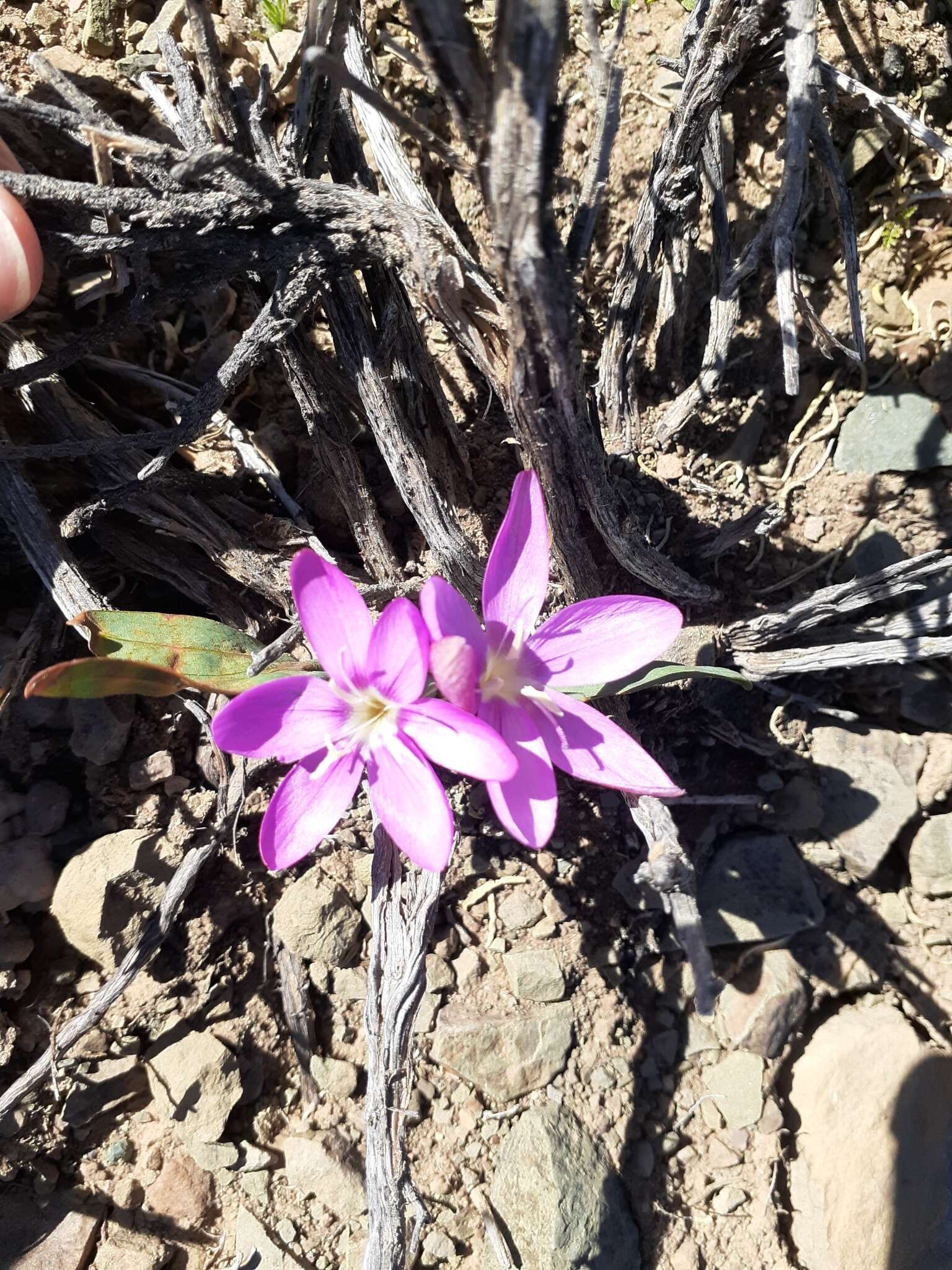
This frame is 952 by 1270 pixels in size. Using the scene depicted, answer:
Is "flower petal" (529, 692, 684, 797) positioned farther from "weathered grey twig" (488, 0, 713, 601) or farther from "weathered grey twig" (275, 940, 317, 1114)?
"weathered grey twig" (275, 940, 317, 1114)

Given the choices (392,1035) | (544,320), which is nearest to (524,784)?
(392,1035)

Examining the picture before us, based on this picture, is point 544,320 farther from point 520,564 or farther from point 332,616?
point 332,616

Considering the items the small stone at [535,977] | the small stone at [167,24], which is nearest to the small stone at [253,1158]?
the small stone at [535,977]

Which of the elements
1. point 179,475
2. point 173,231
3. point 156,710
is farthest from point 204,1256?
point 173,231

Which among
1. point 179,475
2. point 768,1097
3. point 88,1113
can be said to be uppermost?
point 179,475

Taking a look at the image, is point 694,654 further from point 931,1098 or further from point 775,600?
point 931,1098
